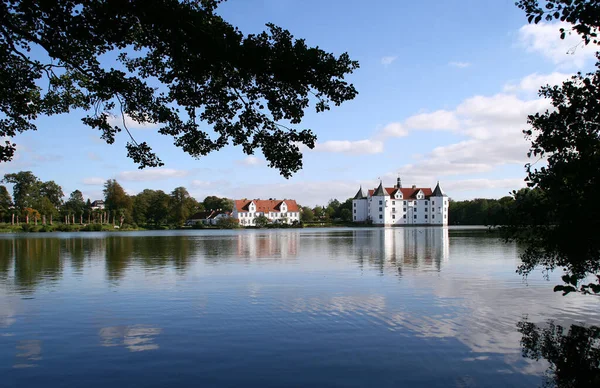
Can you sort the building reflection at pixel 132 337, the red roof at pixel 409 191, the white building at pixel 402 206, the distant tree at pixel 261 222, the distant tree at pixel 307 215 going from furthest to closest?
1. the distant tree at pixel 307 215
2. the red roof at pixel 409 191
3. the white building at pixel 402 206
4. the distant tree at pixel 261 222
5. the building reflection at pixel 132 337

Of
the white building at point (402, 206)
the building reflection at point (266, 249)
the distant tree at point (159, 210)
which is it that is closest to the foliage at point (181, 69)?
the building reflection at point (266, 249)

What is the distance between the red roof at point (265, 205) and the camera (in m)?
132

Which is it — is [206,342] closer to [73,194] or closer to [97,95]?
[97,95]

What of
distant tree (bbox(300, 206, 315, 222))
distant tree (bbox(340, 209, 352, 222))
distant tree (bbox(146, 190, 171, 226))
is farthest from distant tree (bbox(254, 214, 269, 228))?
distant tree (bbox(340, 209, 352, 222))

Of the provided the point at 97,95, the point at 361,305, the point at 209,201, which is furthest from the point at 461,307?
the point at 209,201

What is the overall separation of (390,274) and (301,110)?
39.9 feet

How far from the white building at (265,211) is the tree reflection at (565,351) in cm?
12038

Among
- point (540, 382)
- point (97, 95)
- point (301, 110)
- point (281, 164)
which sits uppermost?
point (97, 95)

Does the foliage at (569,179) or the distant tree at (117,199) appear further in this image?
the distant tree at (117,199)

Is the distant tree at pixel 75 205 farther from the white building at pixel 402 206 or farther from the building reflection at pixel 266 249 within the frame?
the building reflection at pixel 266 249

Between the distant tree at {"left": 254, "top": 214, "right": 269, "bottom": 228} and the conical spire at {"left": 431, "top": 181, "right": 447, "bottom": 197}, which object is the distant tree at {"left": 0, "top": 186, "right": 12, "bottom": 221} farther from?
the conical spire at {"left": 431, "top": 181, "right": 447, "bottom": 197}

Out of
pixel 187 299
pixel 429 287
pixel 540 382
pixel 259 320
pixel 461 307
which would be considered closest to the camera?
pixel 540 382

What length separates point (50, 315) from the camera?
11.7 meters

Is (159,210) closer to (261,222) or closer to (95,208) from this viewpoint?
(95,208)
